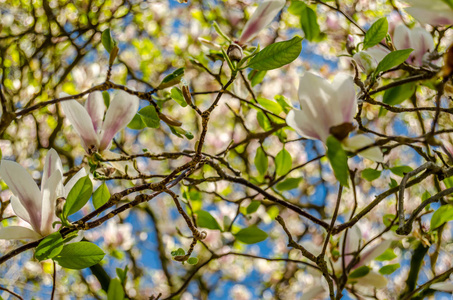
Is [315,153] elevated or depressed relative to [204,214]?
elevated

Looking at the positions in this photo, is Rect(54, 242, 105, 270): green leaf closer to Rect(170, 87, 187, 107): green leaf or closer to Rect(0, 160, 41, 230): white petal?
Rect(0, 160, 41, 230): white petal

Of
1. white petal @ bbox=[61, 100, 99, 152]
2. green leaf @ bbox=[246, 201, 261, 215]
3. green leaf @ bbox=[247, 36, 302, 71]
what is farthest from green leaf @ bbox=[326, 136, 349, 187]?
green leaf @ bbox=[246, 201, 261, 215]

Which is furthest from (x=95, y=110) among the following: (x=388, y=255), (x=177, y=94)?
(x=388, y=255)

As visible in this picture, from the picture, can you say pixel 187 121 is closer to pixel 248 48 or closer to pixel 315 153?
pixel 315 153

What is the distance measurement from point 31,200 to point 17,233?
44 millimetres

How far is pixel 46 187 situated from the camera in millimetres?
571

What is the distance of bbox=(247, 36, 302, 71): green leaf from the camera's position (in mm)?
542

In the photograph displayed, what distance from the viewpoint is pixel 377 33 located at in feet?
2.13

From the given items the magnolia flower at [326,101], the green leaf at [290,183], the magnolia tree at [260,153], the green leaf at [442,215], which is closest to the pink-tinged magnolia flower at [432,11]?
the magnolia tree at [260,153]

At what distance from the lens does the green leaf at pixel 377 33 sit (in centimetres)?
64

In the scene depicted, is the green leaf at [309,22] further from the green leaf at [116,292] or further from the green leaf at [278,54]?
the green leaf at [116,292]

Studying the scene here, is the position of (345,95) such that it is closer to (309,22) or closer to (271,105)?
(271,105)

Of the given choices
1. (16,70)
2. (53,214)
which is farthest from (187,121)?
(53,214)

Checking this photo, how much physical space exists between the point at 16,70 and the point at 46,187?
1400mm
